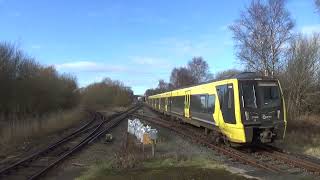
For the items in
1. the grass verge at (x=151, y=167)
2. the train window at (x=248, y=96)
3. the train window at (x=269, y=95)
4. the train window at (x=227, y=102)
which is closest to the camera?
Answer: the grass verge at (x=151, y=167)

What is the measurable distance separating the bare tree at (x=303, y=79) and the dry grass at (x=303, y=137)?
239 inches

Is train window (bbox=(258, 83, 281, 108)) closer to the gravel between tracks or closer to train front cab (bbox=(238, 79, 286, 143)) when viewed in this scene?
train front cab (bbox=(238, 79, 286, 143))

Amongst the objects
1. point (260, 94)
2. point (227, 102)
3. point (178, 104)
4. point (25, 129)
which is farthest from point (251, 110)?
point (178, 104)

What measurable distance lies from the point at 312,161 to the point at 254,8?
24.2 m

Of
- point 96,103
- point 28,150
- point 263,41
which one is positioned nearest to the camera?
point 28,150

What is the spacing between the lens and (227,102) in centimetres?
1828

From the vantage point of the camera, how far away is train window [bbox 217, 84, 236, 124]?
17.8 metres

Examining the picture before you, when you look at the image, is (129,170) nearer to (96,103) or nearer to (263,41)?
(263,41)

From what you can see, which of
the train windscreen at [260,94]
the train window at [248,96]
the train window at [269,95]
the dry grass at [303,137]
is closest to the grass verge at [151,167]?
the train window at [248,96]

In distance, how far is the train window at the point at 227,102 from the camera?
17.8m

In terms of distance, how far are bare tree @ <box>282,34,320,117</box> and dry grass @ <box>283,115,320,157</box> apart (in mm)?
6071

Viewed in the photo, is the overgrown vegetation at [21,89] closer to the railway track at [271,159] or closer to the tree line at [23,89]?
the tree line at [23,89]

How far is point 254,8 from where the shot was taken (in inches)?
1468

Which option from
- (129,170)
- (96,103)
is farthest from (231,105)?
(96,103)
